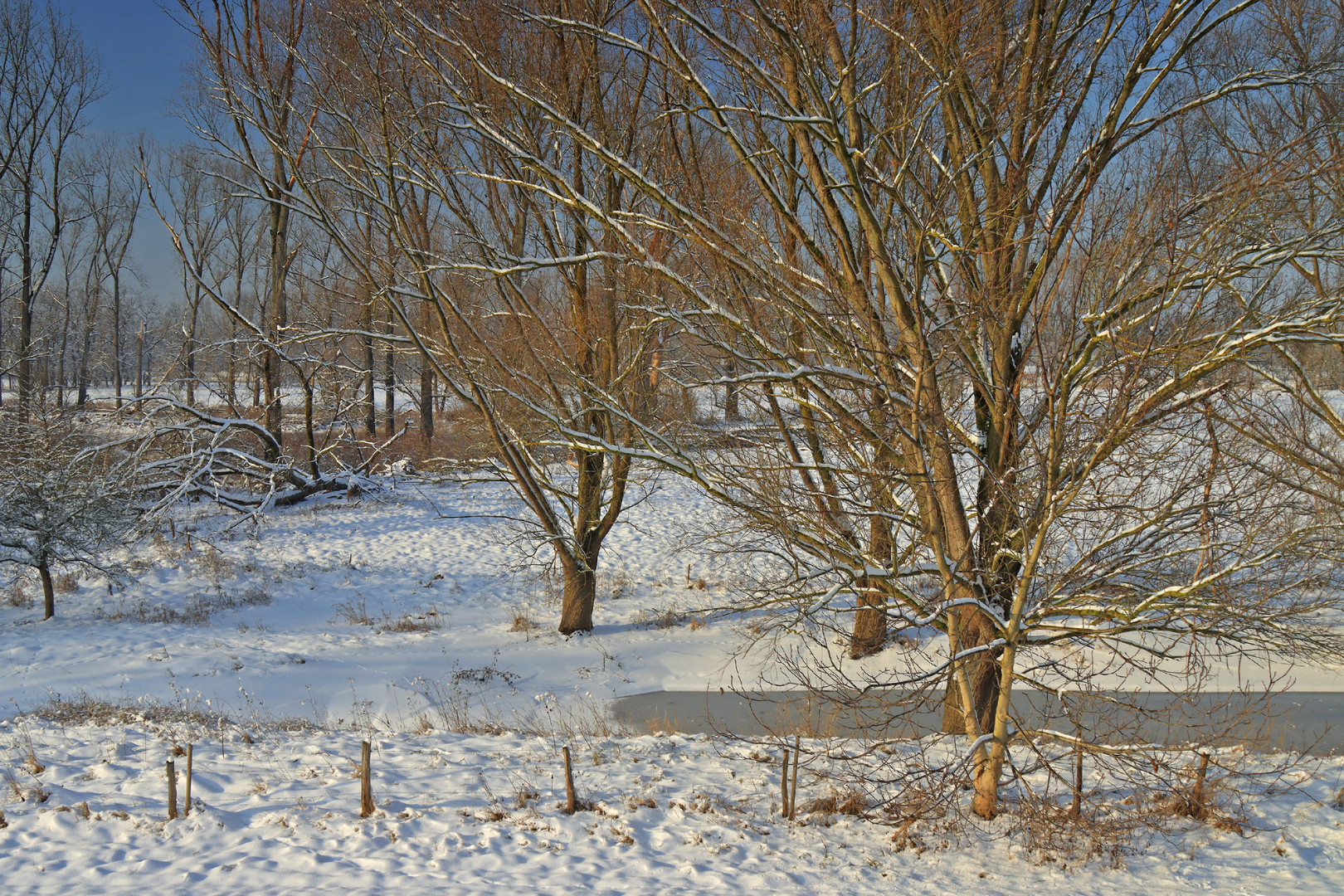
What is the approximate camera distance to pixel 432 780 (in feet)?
21.7

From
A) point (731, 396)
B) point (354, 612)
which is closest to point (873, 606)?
point (731, 396)

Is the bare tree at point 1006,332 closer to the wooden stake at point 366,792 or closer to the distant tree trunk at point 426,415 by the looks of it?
the wooden stake at point 366,792

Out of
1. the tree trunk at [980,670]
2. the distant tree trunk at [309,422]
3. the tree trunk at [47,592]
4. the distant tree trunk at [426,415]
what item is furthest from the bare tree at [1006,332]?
the distant tree trunk at [426,415]

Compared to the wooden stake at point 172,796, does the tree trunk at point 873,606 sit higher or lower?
higher

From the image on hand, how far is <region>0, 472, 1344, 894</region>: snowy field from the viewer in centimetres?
518

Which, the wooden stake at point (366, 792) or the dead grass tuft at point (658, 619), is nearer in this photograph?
the wooden stake at point (366, 792)

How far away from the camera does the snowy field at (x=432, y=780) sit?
17.0ft

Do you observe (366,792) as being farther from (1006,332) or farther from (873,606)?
(1006,332)

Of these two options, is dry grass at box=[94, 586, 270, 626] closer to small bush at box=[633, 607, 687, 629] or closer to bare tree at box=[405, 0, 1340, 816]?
small bush at box=[633, 607, 687, 629]

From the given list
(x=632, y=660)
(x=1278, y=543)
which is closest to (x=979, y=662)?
(x=1278, y=543)

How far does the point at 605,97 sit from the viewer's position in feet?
38.2

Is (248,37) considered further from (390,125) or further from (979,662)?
(979,662)

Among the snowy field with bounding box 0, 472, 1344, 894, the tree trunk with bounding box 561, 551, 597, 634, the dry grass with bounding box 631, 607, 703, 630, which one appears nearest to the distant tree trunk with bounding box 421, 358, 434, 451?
the snowy field with bounding box 0, 472, 1344, 894

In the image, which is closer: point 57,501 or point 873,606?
point 873,606
